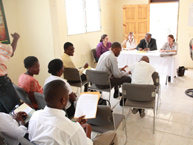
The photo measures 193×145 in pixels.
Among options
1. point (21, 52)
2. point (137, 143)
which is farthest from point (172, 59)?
point (21, 52)

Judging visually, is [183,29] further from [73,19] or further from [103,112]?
[103,112]

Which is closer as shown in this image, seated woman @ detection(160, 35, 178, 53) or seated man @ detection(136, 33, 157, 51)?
seated woman @ detection(160, 35, 178, 53)

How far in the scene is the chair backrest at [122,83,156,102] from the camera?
233cm

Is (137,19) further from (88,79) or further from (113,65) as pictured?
(88,79)

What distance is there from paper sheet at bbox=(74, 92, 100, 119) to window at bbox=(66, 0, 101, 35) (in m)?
3.09

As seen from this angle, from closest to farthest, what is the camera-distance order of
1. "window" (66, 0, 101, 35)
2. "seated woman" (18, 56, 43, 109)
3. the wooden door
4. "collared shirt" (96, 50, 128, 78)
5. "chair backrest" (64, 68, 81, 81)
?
"seated woman" (18, 56, 43, 109), "collared shirt" (96, 50, 128, 78), "chair backrest" (64, 68, 81, 81), "window" (66, 0, 101, 35), the wooden door

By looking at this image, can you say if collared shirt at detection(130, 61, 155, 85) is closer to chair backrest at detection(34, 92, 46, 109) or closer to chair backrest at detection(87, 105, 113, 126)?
chair backrest at detection(87, 105, 113, 126)

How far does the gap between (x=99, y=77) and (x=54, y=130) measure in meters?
1.99

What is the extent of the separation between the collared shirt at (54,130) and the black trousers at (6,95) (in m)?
1.23

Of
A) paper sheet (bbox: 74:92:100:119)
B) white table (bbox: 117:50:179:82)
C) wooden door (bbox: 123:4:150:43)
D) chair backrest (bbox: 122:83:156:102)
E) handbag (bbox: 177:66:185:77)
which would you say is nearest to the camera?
paper sheet (bbox: 74:92:100:119)

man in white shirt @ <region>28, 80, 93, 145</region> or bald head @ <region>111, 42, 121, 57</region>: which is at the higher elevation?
bald head @ <region>111, 42, 121, 57</region>

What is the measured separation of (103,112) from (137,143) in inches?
33.7

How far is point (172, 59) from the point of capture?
405 centimetres

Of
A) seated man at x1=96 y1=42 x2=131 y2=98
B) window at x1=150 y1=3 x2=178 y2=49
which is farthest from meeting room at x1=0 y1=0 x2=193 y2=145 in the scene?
window at x1=150 y1=3 x2=178 y2=49
